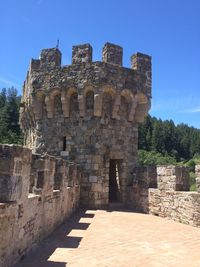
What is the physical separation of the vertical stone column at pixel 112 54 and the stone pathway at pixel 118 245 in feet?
19.7

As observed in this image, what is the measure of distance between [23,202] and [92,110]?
23.3ft

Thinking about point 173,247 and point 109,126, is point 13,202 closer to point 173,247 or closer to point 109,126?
point 173,247

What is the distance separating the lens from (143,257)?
16.5ft

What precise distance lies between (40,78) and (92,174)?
4.23 m

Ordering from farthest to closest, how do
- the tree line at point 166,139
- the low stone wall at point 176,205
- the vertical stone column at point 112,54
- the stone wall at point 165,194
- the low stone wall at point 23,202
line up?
the tree line at point 166,139
the vertical stone column at point 112,54
the stone wall at point 165,194
the low stone wall at point 176,205
the low stone wall at point 23,202

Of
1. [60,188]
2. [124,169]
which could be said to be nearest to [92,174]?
[124,169]

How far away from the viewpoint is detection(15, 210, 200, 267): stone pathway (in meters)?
4.72

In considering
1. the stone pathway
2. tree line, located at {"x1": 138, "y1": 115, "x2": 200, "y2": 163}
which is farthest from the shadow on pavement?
tree line, located at {"x1": 138, "y1": 115, "x2": 200, "y2": 163}

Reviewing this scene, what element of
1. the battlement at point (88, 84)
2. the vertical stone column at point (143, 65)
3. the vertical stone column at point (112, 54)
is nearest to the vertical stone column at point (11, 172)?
the battlement at point (88, 84)

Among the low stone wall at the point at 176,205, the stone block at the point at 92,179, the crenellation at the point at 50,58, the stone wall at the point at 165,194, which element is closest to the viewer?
the low stone wall at the point at 176,205

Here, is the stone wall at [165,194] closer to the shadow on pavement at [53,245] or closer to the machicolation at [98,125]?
the machicolation at [98,125]

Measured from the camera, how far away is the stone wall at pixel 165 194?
8305mm

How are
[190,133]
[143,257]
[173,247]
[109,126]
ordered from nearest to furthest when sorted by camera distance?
[143,257], [173,247], [109,126], [190,133]

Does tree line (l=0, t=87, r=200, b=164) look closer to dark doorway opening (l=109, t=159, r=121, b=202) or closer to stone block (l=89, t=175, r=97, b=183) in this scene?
dark doorway opening (l=109, t=159, r=121, b=202)
